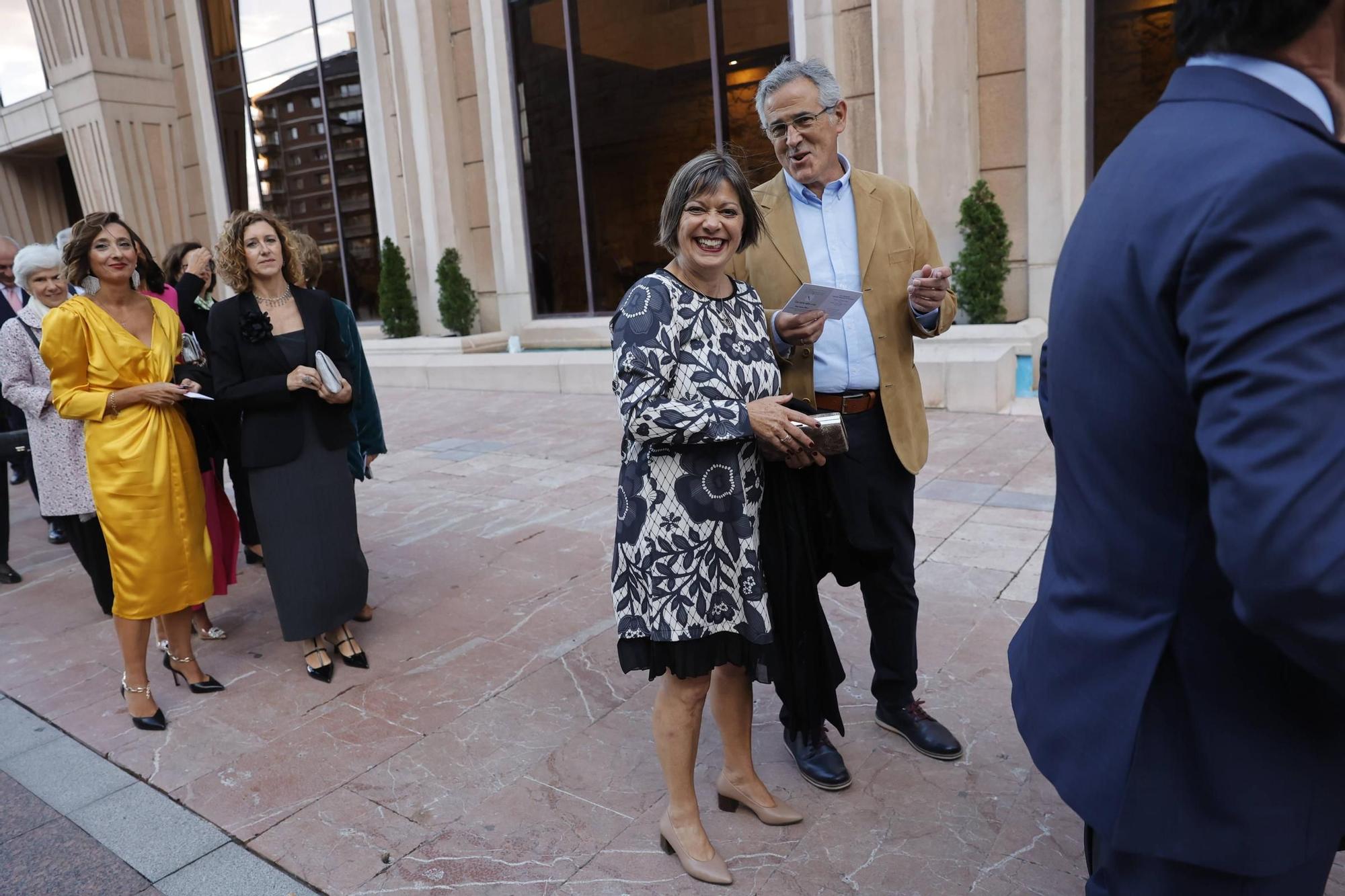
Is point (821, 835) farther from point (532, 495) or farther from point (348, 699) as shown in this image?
point (532, 495)

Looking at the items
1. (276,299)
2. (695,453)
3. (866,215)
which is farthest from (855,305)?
(276,299)

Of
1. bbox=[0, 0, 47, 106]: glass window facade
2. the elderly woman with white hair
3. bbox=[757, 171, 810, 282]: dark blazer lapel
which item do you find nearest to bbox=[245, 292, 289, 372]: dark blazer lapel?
the elderly woman with white hair

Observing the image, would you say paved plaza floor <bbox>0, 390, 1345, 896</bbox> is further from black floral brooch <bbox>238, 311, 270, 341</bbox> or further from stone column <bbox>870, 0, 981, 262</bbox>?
stone column <bbox>870, 0, 981, 262</bbox>

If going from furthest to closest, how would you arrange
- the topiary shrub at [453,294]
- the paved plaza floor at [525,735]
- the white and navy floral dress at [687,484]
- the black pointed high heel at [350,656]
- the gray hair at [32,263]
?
the topiary shrub at [453,294]
the gray hair at [32,263]
the black pointed high heel at [350,656]
the paved plaza floor at [525,735]
the white and navy floral dress at [687,484]

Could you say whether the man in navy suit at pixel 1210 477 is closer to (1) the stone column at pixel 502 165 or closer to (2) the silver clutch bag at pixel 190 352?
(2) the silver clutch bag at pixel 190 352

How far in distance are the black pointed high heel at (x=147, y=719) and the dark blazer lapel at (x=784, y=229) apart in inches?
118

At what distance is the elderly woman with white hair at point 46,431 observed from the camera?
4.57m

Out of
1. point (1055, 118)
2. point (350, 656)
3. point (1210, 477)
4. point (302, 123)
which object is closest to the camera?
point (1210, 477)

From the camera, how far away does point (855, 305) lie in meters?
2.94

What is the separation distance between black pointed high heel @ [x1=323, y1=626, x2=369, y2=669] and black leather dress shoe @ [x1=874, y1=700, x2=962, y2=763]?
224 centimetres

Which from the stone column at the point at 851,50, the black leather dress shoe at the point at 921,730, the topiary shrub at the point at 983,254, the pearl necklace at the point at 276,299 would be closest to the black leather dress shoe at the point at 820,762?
the black leather dress shoe at the point at 921,730

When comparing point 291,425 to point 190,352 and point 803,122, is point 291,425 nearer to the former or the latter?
point 190,352

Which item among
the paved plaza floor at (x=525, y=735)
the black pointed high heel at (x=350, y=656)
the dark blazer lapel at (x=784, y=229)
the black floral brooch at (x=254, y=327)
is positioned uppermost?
the dark blazer lapel at (x=784, y=229)

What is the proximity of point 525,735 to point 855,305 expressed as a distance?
6.29ft
